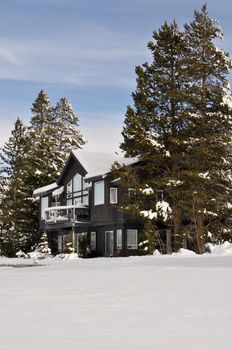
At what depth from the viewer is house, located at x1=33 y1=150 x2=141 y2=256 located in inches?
1512

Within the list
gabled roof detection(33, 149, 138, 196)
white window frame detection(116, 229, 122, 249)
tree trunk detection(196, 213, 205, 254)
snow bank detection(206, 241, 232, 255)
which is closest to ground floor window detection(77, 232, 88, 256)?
white window frame detection(116, 229, 122, 249)

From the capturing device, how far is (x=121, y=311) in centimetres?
1098

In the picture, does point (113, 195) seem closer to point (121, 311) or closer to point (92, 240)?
point (92, 240)

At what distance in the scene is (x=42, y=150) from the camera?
5475cm

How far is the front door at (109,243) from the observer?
40219mm

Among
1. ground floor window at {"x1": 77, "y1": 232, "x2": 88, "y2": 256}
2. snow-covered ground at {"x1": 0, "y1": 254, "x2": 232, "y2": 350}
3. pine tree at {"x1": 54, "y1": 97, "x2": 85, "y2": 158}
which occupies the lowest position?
snow-covered ground at {"x1": 0, "y1": 254, "x2": 232, "y2": 350}

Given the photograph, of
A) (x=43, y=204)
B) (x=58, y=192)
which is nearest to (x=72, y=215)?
(x=58, y=192)

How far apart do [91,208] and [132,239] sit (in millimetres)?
4297

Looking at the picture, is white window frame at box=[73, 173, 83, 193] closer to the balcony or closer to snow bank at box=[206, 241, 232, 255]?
the balcony

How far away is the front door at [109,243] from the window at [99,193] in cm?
253

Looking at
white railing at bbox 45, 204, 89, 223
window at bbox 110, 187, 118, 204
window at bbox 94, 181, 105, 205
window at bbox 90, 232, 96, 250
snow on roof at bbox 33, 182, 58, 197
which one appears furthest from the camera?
snow on roof at bbox 33, 182, 58, 197

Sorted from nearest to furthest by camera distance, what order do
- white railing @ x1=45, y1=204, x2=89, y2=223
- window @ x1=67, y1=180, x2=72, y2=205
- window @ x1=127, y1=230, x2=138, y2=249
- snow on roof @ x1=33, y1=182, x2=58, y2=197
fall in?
window @ x1=127, y1=230, x2=138, y2=249 < white railing @ x1=45, y1=204, x2=89, y2=223 < window @ x1=67, y1=180, x2=72, y2=205 < snow on roof @ x1=33, y1=182, x2=58, y2=197

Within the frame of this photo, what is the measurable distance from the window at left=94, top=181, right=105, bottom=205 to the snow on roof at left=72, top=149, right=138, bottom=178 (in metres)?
0.84

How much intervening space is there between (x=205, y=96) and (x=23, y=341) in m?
28.1
